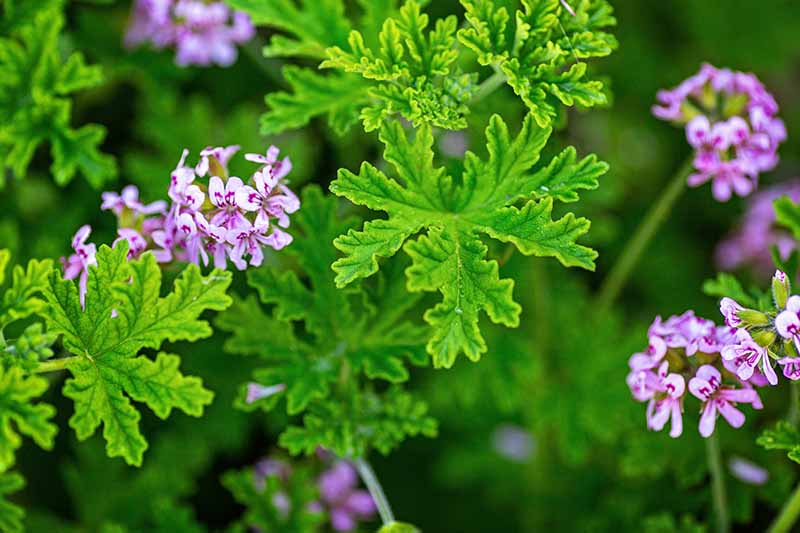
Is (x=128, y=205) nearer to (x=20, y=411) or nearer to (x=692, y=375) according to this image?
(x=20, y=411)

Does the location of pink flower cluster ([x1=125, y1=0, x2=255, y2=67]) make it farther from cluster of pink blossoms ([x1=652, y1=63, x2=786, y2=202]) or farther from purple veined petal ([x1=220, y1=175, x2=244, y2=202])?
cluster of pink blossoms ([x1=652, y1=63, x2=786, y2=202])

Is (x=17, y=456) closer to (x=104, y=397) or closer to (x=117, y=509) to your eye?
(x=117, y=509)

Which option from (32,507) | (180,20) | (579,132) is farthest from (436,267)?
(579,132)

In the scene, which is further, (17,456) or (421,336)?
(17,456)

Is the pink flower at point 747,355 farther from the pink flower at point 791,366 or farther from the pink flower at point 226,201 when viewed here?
the pink flower at point 226,201

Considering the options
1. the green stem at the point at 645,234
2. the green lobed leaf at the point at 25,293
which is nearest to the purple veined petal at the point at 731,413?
the green stem at the point at 645,234
